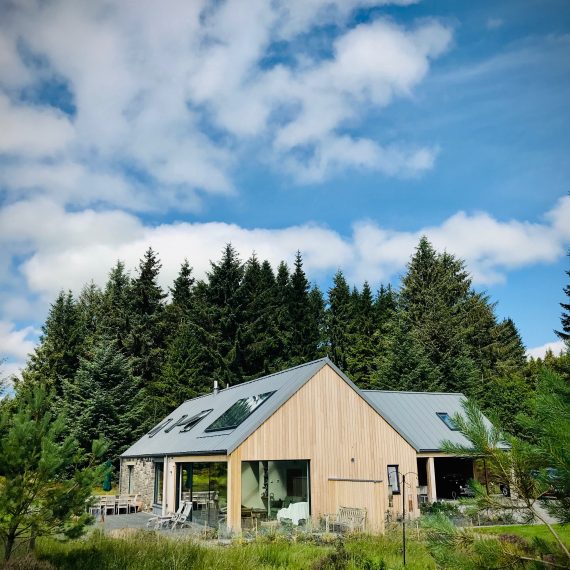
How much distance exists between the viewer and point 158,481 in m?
26.1

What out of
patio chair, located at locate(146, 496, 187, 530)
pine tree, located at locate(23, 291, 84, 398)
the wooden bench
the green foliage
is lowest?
patio chair, located at locate(146, 496, 187, 530)

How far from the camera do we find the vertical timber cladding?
59.5ft

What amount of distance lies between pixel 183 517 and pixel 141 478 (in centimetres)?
979

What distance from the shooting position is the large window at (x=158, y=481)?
84.0 feet

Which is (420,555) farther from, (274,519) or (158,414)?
(158,414)

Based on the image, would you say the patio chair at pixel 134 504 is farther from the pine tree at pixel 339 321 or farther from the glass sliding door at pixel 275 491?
the pine tree at pixel 339 321

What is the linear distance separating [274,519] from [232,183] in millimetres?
11493

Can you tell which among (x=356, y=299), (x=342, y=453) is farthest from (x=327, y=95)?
(x=356, y=299)

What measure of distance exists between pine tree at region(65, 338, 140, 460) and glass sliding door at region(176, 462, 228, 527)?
15.6 meters

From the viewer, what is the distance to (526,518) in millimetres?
3549

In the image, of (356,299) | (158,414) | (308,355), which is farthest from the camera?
(356,299)

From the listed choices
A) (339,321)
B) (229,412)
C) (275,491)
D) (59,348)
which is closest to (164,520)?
(275,491)

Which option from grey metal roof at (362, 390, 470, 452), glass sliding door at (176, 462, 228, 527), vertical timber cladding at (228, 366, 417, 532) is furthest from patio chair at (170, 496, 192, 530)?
grey metal roof at (362, 390, 470, 452)

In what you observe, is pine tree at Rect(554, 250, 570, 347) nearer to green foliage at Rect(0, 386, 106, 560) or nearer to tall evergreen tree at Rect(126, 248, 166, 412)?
tall evergreen tree at Rect(126, 248, 166, 412)
